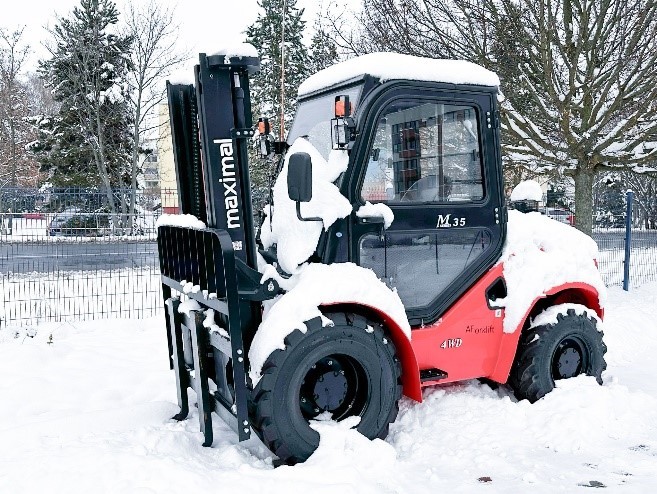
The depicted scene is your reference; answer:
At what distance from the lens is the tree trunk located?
1073 centimetres

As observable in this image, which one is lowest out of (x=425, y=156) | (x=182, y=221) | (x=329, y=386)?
(x=329, y=386)

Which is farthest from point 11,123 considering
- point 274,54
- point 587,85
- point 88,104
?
point 587,85

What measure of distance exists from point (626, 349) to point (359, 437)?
4.86 meters

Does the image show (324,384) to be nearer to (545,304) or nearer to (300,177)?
(300,177)

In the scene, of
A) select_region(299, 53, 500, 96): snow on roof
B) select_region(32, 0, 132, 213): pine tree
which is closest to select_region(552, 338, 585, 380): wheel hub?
Answer: select_region(299, 53, 500, 96): snow on roof

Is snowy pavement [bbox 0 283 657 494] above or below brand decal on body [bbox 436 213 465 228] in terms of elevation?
below

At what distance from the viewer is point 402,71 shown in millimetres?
4477

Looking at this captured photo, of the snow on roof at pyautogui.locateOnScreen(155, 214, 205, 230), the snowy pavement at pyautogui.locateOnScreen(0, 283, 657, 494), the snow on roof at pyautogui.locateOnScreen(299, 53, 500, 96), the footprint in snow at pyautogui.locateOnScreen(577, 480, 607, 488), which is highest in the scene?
the snow on roof at pyautogui.locateOnScreen(299, 53, 500, 96)

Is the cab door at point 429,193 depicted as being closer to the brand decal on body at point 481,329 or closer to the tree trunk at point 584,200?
the brand decal on body at point 481,329

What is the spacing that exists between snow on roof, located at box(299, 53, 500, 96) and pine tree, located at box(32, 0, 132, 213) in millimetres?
20821

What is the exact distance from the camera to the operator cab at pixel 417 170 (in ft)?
14.3

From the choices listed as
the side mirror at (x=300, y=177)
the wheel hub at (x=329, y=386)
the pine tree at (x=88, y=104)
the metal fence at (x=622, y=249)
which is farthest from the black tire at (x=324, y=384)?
the pine tree at (x=88, y=104)

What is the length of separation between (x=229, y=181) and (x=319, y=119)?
110 centimetres

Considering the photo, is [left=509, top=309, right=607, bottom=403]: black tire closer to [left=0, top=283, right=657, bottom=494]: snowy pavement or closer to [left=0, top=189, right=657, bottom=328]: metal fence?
[left=0, top=283, right=657, bottom=494]: snowy pavement
